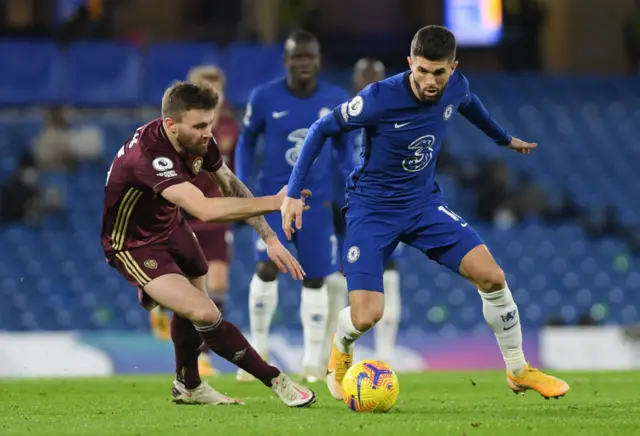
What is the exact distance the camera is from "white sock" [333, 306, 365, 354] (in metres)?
6.70

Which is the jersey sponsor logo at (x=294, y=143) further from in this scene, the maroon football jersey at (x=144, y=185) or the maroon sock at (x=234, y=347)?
the maroon sock at (x=234, y=347)

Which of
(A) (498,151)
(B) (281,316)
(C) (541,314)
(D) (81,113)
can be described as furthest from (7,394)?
(A) (498,151)

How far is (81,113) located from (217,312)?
443 inches

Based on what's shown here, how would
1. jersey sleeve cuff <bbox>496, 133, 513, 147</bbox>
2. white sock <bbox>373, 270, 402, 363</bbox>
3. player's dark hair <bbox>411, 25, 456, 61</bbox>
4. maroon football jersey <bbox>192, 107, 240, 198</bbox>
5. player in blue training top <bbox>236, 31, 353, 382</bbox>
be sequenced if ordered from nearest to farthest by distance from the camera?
player's dark hair <bbox>411, 25, 456, 61</bbox> < jersey sleeve cuff <bbox>496, 133, 513, 147</bbox> < player in blue training top <bbox>236, 31, 353, 382</bbox> < maroon football jersey <bbox>192, 107, 240, 198</bbox> < white sock <bbox>373, 270, 402, 363</bbox>

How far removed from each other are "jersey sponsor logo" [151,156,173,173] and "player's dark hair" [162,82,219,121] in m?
0.23

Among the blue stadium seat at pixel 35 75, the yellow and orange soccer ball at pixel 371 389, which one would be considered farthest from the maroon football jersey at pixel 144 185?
the blue stadium seat at pixel 35 75

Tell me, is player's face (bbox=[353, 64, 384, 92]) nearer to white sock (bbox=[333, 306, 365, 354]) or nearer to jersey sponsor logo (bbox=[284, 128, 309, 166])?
jersey sponsor logo (bbox=[284, 128, 309, 166])

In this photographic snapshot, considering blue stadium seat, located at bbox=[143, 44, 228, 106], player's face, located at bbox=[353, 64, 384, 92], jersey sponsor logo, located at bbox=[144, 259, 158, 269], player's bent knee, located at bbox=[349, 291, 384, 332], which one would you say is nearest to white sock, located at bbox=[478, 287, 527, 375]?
player's bent knee, located at bbox=[349, 291, 384, 332]

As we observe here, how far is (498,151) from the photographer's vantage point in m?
18.1

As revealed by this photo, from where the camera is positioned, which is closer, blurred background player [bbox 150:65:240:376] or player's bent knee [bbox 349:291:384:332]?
player's bent knee [bbox 349:291:384:332]

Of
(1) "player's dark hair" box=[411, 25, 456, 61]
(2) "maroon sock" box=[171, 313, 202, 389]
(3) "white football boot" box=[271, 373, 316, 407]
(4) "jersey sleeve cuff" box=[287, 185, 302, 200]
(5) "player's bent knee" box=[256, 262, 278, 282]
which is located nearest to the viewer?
(4) "jersey sleeve cuff" box=[287, 185, 302, 200]

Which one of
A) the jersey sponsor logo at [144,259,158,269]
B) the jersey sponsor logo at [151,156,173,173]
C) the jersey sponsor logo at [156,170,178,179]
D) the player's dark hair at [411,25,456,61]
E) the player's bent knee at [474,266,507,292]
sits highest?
the player's dark hair at [411,25,456,61]

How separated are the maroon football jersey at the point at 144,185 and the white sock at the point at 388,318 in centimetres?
365

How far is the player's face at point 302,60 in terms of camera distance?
337 inches
